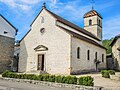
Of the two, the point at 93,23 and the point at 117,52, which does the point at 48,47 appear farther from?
the point at 93,23

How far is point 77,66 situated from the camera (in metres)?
24.6

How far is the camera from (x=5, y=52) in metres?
28.0

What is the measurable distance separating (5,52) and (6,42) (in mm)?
1703

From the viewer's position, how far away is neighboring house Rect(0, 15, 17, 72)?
27453 mm

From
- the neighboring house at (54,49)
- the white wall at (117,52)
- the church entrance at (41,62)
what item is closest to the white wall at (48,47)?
the neighboring house at (54,49)

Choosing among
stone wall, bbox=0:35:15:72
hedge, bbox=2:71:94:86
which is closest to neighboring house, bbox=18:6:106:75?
stone wall, bbox=0:35:15:72

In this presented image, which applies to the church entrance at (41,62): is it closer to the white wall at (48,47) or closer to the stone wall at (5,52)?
the white wall at (48,47)

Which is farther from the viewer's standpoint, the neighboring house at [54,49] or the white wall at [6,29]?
the white wall at [6,29]

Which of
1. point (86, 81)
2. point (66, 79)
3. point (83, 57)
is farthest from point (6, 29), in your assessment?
point (86, 81)

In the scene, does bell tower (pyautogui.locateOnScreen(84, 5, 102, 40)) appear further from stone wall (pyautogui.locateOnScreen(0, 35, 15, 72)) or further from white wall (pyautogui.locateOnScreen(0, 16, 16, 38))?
stone wall (pyautogui.locateOnScreen(0, 35, 15, 72))

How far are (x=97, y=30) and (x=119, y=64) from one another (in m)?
9.72

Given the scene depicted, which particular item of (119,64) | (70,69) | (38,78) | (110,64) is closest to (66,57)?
(70,69)

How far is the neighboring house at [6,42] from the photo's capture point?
2745 cm

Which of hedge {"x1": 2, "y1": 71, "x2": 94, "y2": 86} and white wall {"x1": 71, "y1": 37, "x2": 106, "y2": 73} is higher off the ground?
white wall {"x1": 71, "y1": 37, "x2": 106, "y2": 73}
